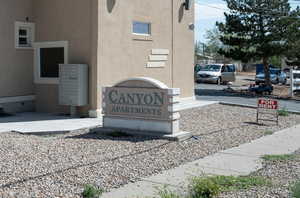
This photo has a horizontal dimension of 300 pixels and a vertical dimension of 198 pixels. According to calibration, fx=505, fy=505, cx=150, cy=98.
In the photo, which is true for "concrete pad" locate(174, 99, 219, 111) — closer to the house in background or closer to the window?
the house in background

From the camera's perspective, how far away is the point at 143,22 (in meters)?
16.7

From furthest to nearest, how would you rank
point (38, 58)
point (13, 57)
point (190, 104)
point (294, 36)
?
point (294, 36), point (190, 104), point (38, 58), point (13, 57)

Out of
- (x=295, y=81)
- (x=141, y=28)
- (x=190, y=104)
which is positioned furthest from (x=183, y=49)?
(x=295, y=81)

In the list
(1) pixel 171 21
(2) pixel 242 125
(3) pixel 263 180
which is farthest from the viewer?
(1) pixel 171 21

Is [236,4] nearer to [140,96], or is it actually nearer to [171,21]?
[171,21]

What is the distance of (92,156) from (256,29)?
74.3ft

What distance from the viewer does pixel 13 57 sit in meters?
15.8

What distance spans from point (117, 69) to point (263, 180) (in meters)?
8.68

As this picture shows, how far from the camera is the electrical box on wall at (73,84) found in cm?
1453

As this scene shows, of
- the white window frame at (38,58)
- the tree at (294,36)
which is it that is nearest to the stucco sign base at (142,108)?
the white window frame at (38,58)

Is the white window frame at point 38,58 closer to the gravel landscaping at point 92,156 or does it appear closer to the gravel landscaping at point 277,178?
the gravel landscaping at point 92,156

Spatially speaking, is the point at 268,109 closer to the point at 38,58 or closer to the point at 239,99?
the point at 38,58

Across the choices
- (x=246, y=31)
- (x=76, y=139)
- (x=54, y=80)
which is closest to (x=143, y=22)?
(x=54, y=80)

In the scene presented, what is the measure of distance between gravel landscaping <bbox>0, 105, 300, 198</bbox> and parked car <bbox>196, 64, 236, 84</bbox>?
85.0ft
